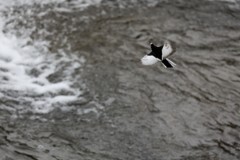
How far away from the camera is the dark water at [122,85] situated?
2906mm

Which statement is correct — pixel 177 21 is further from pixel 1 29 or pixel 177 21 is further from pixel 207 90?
pixel 1 29

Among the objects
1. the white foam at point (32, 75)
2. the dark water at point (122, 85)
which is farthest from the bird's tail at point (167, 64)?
the white foam at point (32, 75)

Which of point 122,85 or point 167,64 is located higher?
point 167,64

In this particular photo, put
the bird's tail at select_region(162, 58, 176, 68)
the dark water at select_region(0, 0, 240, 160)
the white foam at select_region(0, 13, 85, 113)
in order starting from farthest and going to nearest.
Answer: the white foam at select_region(0, 13, 85, 113)
the bird's tail at select_region(162, 58, 176, 68)
the dark water at select_region(0, 0, 240, 160)

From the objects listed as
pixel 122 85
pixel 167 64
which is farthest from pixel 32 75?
pixel 167 64

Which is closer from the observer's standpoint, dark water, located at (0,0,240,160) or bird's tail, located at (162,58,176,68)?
dark water, located at (0,0,240,160)

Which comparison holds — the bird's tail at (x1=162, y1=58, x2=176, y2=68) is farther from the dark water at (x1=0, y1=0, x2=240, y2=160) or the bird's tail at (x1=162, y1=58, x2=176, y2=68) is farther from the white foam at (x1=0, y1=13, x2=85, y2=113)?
the white foam at (x1=0, y1=13, x2=85, y2=113)

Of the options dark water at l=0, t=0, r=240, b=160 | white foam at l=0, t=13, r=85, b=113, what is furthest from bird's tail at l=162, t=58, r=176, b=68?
white foam at l=0, t=13, r=85, b=113

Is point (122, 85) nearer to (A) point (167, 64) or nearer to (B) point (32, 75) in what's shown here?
(A) point (167, 64)

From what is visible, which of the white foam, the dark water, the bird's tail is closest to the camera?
the dark water

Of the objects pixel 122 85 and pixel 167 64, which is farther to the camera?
pixel 122 85

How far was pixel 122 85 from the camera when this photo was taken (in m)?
3.34

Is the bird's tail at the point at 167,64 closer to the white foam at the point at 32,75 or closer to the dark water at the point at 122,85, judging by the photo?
the dark water at the point at 122,85

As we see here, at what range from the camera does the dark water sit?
9.53 feet
